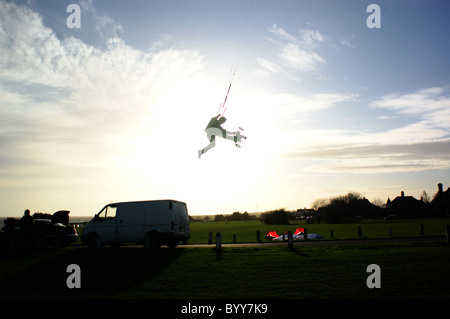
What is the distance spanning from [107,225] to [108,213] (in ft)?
2.18

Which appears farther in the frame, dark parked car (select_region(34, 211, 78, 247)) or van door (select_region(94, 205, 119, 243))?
dark parked car (select_region(34, 211, 78, 247))

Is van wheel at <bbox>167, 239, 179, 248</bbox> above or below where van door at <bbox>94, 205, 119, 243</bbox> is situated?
below

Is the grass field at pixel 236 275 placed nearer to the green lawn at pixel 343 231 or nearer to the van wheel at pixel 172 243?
the van wheel at pixel 172 243

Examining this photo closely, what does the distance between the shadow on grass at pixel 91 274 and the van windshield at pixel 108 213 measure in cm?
250

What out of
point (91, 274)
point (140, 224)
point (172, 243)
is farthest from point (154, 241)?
point (91, 274)

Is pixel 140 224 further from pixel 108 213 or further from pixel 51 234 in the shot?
pixel 51 234

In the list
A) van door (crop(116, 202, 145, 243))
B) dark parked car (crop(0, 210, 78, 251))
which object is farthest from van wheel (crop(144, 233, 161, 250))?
dark parked car (crop(0, 210, 78, 251))

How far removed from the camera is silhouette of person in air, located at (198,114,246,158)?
14156mm

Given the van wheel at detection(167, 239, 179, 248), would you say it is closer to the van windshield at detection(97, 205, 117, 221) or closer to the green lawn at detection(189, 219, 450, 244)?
the van windshield at detection(97, 205, 117, 221)

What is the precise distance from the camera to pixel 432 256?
43.9ft

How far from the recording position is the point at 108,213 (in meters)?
19.8

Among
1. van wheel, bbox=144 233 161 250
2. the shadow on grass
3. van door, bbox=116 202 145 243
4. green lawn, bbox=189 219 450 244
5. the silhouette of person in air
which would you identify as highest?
the silhouette of person in air
